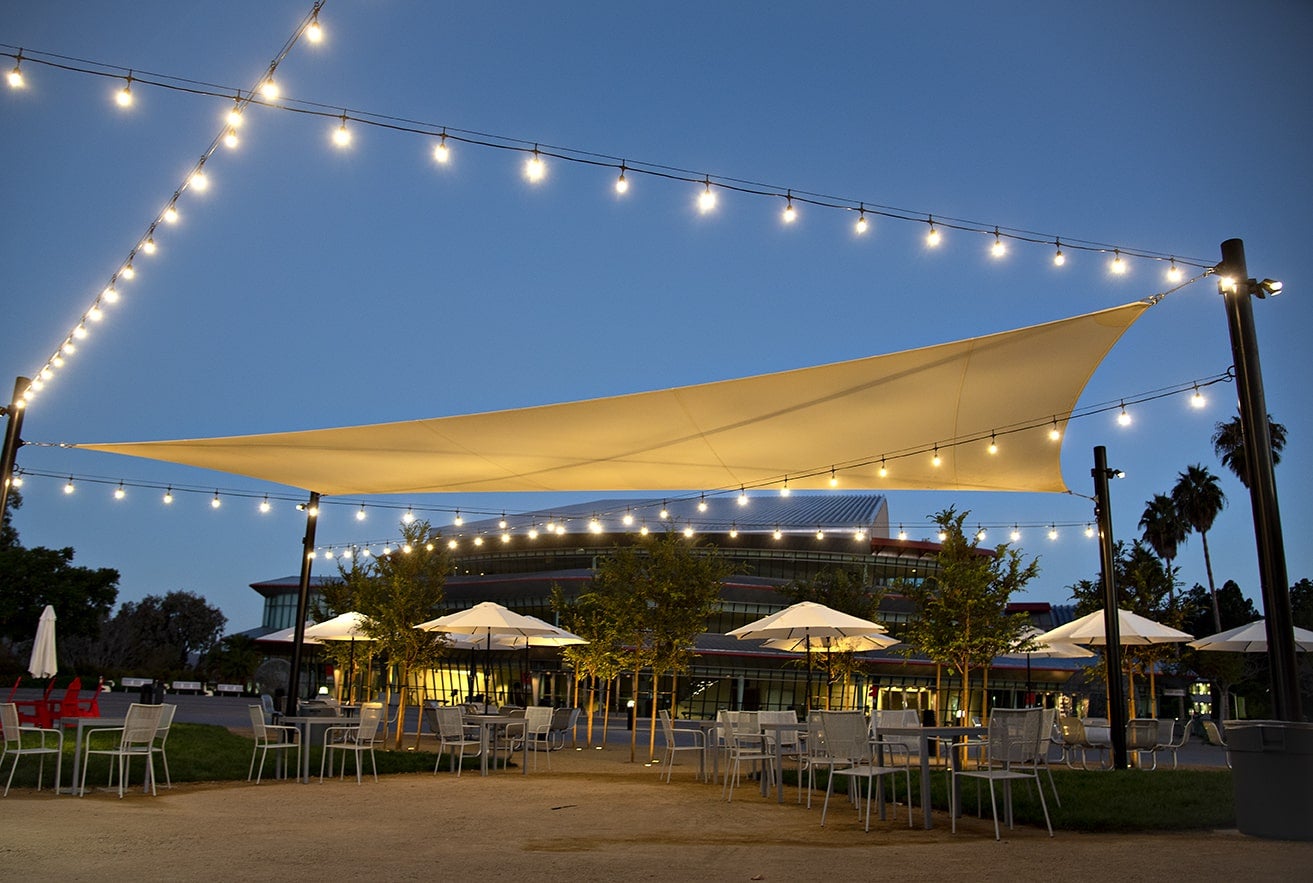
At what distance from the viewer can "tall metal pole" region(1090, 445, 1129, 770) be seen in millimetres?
11359

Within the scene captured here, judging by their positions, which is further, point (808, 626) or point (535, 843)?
point (808, 626)

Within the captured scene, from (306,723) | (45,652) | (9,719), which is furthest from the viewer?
(45,652)

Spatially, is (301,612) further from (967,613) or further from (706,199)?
(967,613)

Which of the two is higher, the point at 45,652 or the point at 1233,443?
the point at 1233,443

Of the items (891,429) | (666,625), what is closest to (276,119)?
(891,429)

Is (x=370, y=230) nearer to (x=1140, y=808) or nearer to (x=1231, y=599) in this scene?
(x=1231, y=599)

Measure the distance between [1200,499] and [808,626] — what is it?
35551 millimetres

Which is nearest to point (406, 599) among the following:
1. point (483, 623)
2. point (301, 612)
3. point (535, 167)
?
point (301, 612)

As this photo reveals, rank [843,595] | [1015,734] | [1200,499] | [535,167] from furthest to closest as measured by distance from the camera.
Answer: [1200,499], [843,595], [535,167], [1015,734]

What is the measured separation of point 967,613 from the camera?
46.8 feet

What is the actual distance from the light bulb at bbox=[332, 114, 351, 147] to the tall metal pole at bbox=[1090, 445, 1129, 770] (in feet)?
30.3

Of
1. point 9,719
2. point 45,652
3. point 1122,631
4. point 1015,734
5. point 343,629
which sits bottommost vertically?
point 9,719

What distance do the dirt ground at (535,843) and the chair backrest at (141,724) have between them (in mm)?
469

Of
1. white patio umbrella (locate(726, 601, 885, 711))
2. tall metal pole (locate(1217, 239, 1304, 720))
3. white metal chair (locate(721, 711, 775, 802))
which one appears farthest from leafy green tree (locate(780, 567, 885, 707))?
tall metal pole (locate(1217, 239, 1304, 720))
